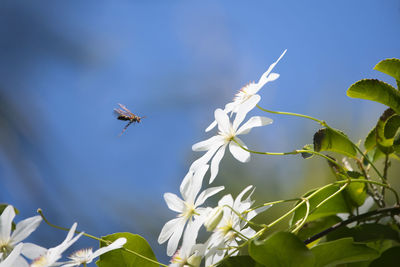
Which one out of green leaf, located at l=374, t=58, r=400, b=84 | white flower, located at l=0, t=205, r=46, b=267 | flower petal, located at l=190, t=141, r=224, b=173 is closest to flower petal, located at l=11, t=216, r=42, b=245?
white flower, located at l=0, t=205, r=46, b=267

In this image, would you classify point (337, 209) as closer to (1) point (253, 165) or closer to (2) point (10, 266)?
(2) point (10, 266)

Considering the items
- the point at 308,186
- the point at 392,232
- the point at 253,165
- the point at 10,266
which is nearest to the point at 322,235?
the point at 392,232

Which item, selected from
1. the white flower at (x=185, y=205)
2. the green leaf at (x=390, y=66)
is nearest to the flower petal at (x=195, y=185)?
the white flower at (x=185, y=205)

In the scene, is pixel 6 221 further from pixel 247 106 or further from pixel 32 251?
pixel 247 106

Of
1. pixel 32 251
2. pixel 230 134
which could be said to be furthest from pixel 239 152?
pixel 32 251
